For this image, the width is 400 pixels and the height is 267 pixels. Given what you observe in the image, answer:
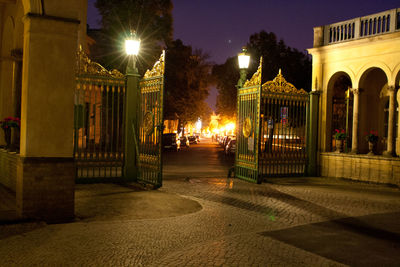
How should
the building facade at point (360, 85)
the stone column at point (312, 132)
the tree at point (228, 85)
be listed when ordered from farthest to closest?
the tree at point (228, 85), the stone column at point (312, 132), the building facade at point (360, 85)

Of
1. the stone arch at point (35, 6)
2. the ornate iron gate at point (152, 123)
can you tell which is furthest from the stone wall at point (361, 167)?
the stone arch at point (35, 6)

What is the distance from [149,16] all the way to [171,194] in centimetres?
2384

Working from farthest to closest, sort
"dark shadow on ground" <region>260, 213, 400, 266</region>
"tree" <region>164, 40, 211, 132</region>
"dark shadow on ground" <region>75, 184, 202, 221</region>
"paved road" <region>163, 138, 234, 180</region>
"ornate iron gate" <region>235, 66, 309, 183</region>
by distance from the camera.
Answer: "tree" <region>164, 40, 211, 132</region>, "paved road" <region>163, 138, 234, 180</region>, "ornate iron gate" <region>235, 66, 309, 183</region>, "dark shadow on ground" <region>75, 184, 202, 221</region>, "dark shadow on ground" <region>260, 213, 400, 266</region>

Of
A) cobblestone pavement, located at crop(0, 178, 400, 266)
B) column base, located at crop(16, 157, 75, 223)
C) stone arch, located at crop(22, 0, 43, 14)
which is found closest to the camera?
cobblestone pavement, located at crop(0, 178, 400, 266)

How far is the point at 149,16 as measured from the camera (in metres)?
31.7

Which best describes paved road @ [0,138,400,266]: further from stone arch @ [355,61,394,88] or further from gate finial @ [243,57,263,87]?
stone arch @ [355,61,394,88]

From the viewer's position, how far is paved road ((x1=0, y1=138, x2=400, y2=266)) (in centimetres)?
557

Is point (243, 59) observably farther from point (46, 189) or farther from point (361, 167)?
point (46, 189)

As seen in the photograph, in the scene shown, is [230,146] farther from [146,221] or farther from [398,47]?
[146,221]

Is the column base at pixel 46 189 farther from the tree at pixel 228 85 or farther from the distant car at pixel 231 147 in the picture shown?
the tree at pixel 228 85

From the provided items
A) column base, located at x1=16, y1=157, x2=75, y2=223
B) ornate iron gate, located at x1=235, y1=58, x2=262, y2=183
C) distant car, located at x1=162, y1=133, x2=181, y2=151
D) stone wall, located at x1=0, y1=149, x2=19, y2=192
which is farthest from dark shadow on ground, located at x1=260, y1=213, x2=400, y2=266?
distant car, located at x1=162, y1=133, x2=181, y2=151

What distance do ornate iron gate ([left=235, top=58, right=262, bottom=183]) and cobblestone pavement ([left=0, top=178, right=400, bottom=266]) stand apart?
338 centimetres

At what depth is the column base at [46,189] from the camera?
23.3 ft

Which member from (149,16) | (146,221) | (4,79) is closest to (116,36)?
(149,16)
